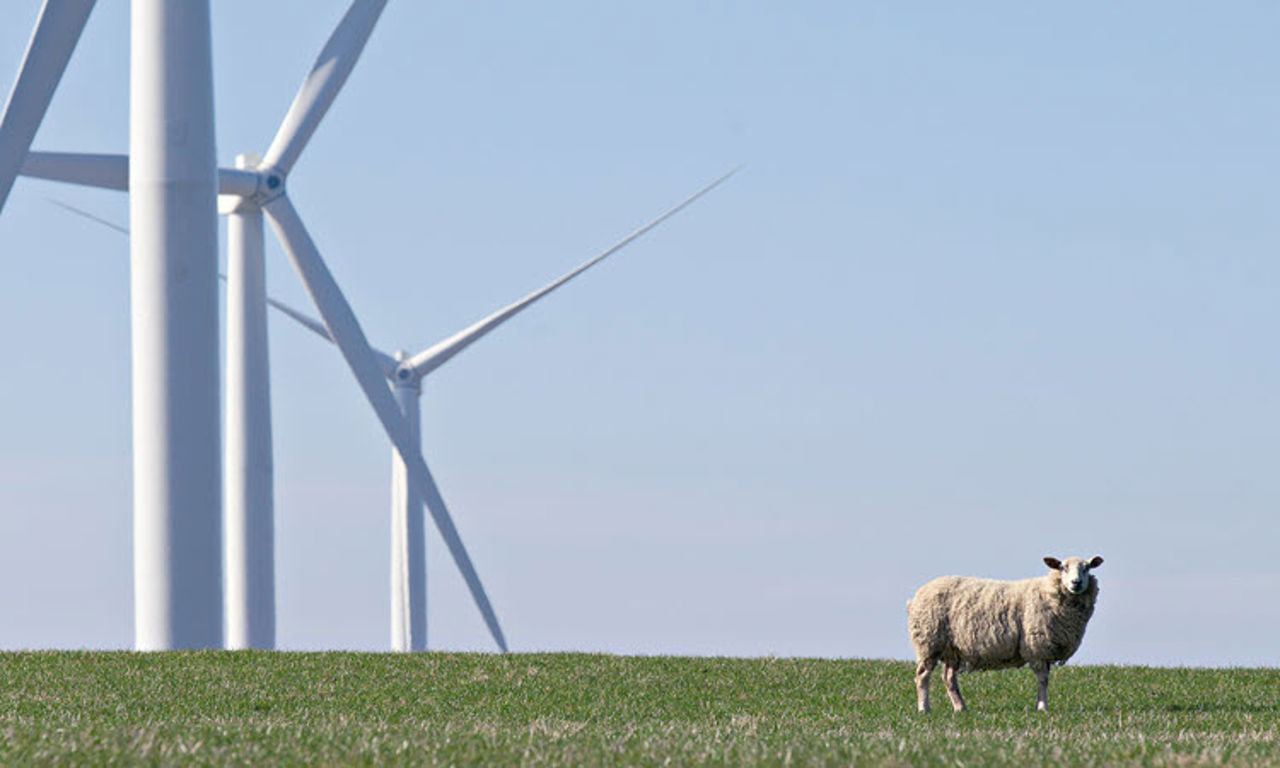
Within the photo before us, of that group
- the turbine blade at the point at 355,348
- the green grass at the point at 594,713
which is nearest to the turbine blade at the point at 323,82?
the turbine blade at the point at 355,348

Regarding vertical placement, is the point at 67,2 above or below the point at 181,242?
above

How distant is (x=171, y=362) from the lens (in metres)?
38.1

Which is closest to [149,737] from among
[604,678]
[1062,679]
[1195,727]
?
[1195,727]

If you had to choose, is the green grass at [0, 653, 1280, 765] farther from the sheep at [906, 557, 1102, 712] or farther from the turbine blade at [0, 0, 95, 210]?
the turbine blade at [0, 0, 95, 210]

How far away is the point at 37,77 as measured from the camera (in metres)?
35.0

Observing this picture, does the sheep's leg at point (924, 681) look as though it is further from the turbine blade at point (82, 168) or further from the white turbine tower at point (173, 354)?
the turbine blade at point (82, 168)

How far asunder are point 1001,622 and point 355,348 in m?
23.3

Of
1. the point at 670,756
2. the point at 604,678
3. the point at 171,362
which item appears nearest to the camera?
the point at 670,756

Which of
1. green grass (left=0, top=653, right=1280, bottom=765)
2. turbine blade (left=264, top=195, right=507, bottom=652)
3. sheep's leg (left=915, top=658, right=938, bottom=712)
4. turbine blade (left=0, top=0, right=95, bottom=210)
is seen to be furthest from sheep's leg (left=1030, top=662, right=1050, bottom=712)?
turbine blade (left=264, top=195, right=507, bottom=652)

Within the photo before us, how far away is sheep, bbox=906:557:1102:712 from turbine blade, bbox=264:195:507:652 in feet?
73.4

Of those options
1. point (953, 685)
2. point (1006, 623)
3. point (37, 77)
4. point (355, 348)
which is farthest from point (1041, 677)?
point (355, 348)

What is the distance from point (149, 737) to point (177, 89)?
2810cm

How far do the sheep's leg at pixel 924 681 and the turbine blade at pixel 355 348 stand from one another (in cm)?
2244

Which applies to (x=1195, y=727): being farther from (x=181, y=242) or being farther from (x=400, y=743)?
(x=181, y=242)
